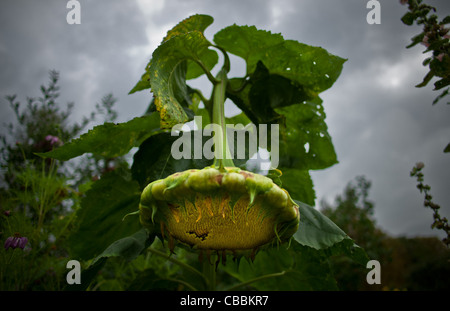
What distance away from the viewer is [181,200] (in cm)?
47

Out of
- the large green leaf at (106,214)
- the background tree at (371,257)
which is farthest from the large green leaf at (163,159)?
the background tree at (371,257)

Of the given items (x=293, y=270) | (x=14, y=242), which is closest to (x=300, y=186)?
(x=293, y=270)

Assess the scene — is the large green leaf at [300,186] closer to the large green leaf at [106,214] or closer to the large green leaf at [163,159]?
the large green leaf at [163,159]

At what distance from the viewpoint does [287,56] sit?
0.85 metres

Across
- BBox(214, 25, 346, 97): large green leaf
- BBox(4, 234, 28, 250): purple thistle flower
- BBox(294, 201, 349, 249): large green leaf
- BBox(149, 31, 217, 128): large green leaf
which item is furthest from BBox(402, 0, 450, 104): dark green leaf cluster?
BBox(4, 234, 28, 250): purple thistle flower

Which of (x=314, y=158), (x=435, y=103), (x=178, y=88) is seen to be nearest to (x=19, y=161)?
(x=178, y=88)

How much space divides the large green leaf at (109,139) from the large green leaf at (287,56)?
0.31 metres

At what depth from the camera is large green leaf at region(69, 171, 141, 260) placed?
32.4 inches

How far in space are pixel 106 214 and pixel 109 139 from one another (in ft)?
0.67

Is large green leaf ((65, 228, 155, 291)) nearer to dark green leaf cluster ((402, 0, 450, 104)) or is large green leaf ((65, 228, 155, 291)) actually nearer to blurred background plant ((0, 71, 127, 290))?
blurred background plant ((0, 71, 127, 290))

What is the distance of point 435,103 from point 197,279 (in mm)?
869
